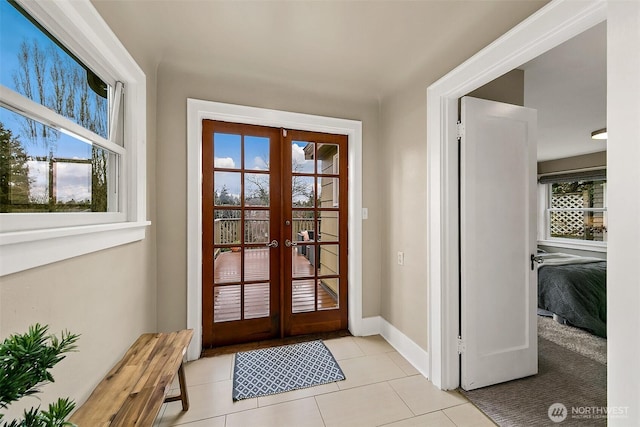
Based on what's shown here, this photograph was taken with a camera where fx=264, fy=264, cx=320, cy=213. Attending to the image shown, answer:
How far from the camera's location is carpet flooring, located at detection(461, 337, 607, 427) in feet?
5.23

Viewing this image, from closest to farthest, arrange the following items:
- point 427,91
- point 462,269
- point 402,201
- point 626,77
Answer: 1. point 626,77
2. point 462,269
3. point 427,91
4. point 402,201

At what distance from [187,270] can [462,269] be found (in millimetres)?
2130

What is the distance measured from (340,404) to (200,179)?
6.48ft

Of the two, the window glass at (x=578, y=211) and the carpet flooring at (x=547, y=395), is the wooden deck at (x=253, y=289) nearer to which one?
the carpet flooring at (x=547, y=395)

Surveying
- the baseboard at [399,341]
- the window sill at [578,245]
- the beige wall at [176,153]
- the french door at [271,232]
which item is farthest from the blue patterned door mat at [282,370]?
the window sill at [578,245]

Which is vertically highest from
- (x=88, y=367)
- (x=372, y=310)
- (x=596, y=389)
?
(x=88, y=367)

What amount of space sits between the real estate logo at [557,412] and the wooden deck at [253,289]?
174cm

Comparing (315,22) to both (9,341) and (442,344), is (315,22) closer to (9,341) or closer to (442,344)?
(9,341)

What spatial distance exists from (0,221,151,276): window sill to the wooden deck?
109cm

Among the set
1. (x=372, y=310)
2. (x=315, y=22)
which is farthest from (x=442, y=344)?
(x=315, y=22)

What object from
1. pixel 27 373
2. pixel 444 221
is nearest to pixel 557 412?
pixel 444 221

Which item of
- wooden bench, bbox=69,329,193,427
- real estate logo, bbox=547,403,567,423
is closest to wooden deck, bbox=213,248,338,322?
wooden bench, bbox=69,329,193,427

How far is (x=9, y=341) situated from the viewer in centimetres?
51

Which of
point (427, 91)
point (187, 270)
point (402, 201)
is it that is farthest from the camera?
point (402, 201)
